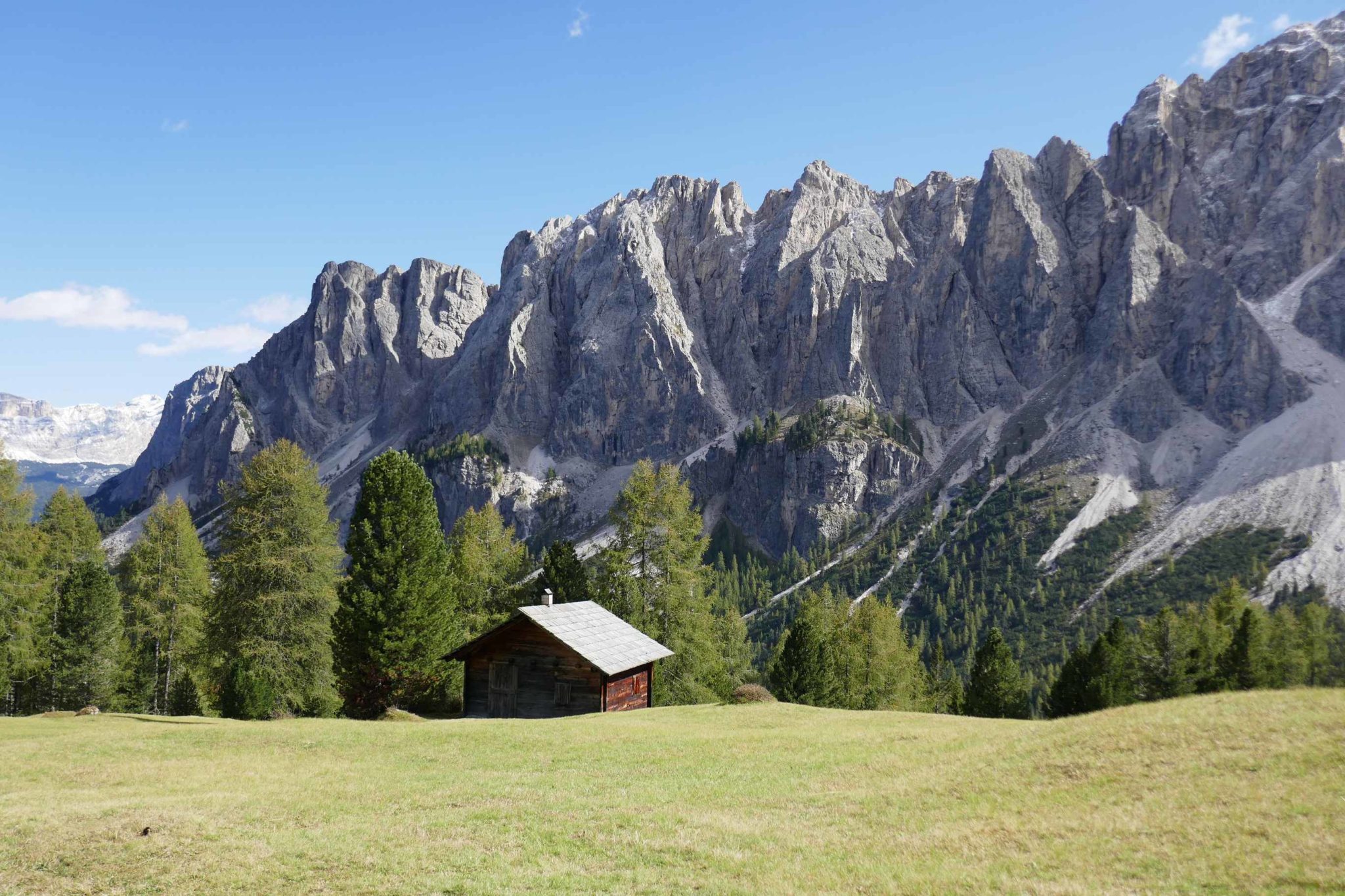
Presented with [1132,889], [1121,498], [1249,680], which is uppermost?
[1121,498]

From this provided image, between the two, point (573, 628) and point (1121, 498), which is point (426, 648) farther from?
point (1121, 498)

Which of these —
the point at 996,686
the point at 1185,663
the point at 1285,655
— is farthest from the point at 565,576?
the point at 1285,655

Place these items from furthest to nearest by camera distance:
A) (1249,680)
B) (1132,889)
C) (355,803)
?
(1249,680) < (355,803) < (1132,889)

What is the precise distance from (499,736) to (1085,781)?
19434 mm

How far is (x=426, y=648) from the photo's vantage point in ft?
132

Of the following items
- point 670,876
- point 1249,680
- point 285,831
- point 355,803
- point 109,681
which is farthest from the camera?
point 1249,680

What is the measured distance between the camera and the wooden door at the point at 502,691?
40625 millimetres

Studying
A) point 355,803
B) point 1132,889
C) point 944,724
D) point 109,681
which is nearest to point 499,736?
point 355,803

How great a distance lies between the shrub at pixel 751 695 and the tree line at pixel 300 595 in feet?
25.1

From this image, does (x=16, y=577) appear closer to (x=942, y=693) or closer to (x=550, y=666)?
(x=550, y=666)

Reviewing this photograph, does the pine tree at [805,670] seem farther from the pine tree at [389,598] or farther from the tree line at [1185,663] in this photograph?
the pine tree at [389,598]

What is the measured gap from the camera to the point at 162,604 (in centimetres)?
5256

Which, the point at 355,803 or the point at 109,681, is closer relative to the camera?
the point at 355,803

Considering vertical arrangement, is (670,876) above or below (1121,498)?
below
